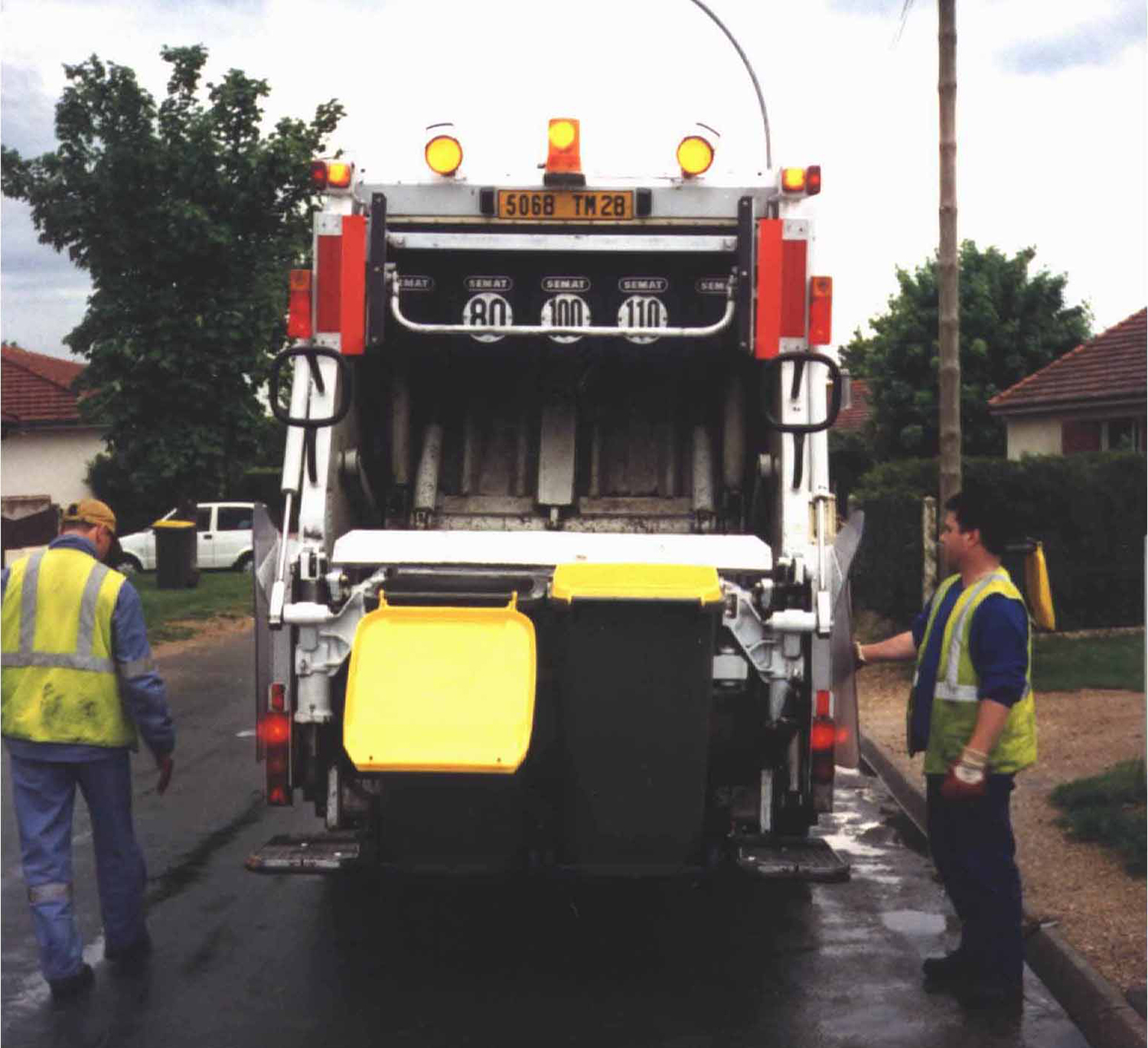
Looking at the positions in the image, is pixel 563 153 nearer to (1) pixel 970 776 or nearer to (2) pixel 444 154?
(2) pixel 444 154

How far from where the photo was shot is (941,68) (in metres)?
11.1

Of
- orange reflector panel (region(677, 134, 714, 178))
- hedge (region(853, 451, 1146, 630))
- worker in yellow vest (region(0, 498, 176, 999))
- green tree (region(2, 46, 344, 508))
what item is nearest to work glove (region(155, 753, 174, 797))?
worker in yellow vest (region(0, 498, 176, 999))

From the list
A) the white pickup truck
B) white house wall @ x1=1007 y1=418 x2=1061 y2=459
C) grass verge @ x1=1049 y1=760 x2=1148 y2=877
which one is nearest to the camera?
grass verge @ x1=1049 y1=760 x2=1148 y2=877

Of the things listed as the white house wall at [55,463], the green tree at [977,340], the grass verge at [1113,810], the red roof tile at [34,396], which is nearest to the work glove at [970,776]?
the grass verge at [1113,810]

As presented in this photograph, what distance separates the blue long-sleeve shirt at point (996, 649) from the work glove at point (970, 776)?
18 centimetres

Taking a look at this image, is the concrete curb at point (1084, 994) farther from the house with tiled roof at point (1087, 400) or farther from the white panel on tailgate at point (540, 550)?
the house with tiled roof at point (1087, 400)

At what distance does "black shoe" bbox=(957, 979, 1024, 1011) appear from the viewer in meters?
5.30

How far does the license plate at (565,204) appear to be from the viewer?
250 inches

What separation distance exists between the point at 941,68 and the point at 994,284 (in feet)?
62.2

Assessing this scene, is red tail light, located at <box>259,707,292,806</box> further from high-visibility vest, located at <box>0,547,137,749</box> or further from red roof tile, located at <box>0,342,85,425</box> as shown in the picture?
red roof tile, located at <box>0,342,85,425</box>

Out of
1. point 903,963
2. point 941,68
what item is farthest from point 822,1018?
point 941,68

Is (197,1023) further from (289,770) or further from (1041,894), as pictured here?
(1041,894)

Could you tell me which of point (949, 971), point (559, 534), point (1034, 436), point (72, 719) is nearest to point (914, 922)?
point (949, 971)

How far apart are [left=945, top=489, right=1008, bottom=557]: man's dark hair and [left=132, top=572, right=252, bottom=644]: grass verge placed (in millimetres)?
12566
